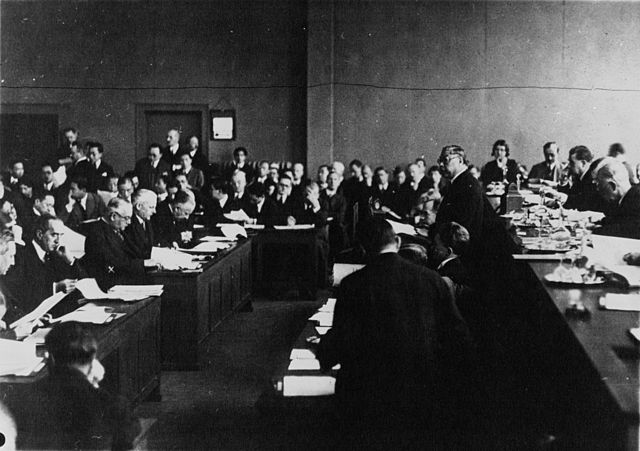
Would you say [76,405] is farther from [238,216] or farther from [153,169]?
[153,169]

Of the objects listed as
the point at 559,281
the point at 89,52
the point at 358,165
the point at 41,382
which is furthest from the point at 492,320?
the point at 89,52

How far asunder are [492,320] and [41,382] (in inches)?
99.6

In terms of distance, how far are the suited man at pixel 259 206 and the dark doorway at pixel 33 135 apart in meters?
5.37

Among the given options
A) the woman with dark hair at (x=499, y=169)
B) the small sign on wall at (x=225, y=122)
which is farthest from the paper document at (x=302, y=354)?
the small sign on wall at (x=225, y=122)

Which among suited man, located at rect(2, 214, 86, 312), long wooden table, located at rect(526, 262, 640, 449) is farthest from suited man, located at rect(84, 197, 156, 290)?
long wooden table, located at rect(526, 262, 640, 449)

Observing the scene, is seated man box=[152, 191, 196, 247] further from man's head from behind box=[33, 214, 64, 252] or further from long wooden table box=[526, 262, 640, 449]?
long wooden table box=[526, 262, 640, 449]

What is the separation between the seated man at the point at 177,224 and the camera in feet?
23.1

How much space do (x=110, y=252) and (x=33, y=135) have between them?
26.7 ft

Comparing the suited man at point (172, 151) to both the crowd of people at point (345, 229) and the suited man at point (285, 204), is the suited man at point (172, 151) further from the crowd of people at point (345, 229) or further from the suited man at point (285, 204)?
the suited man at point (285, 204)

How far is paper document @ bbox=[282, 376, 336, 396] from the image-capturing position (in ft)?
11.1

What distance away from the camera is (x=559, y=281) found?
11.9ft

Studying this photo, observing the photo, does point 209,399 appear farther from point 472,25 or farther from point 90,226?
point 472,25

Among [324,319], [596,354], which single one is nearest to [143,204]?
[324,319]

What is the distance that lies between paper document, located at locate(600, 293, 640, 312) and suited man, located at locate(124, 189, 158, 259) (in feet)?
12.3
